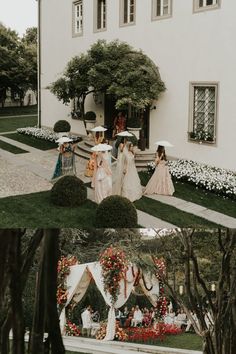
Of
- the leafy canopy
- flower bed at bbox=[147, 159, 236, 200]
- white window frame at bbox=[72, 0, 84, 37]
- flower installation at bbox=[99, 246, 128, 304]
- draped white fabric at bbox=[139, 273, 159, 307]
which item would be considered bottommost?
draped white fabric at bbox=[139, 273, 159, 307]

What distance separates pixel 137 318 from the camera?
13.6ft

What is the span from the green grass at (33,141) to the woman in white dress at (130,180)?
6068mm

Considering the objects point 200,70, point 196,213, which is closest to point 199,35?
point 200,70

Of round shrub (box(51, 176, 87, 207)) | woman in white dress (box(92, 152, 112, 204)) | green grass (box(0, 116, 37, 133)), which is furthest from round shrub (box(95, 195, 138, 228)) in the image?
green grass (box(0, 116, 37, 133))

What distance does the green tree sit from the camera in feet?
42.2

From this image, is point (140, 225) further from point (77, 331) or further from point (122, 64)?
point (122, 64)

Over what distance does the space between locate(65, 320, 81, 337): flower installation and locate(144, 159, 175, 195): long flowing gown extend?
625cm

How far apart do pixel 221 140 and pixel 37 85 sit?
8.27m

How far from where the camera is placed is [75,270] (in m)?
4.17

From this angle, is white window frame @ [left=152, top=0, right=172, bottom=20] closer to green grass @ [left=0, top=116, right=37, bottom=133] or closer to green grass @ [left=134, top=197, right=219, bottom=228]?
green grass @ [left=134, top=197, right=219, bottom=228]

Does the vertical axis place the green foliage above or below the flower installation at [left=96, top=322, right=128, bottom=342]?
above

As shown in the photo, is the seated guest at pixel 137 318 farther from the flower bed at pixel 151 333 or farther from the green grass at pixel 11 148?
the green grass at pixel 11 148

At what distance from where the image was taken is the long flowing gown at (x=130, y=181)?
9430mm

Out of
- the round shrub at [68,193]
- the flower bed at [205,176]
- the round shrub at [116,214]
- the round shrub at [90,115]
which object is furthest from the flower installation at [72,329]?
the round shrub at [90,115]
